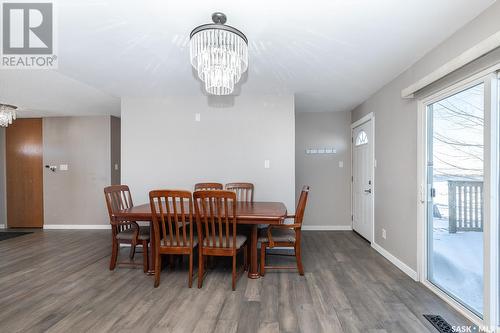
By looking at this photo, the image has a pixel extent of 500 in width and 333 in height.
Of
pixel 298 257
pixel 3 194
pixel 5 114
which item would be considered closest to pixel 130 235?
pixel 298 257

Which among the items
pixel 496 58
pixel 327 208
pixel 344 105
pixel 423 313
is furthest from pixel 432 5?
pixel 327 208

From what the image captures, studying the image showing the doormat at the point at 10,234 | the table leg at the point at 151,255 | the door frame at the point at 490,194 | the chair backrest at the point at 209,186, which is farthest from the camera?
the doormat at the point at 10,234

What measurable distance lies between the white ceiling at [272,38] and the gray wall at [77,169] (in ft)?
7.32

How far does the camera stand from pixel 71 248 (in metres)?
3.99

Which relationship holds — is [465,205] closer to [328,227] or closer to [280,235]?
[280,235]

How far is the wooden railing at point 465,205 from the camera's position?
2.05 m

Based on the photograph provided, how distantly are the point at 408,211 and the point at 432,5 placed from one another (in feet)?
6.65

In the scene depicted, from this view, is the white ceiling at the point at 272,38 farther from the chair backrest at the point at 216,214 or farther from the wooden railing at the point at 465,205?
the chair backrest at the point at 216,214

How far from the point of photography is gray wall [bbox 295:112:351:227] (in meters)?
5.12

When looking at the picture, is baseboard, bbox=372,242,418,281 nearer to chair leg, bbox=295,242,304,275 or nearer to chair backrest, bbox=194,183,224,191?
chair leg, bbox=295,242,304,275

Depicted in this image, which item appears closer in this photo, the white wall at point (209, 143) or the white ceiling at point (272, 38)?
the white ceiling at point (272, 38)

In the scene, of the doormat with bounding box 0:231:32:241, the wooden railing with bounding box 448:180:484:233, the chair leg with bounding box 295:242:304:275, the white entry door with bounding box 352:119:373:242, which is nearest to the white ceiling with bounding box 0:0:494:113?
the white entry door with bounding box 352:119:373:242

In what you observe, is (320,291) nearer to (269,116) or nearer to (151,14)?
(269,116)

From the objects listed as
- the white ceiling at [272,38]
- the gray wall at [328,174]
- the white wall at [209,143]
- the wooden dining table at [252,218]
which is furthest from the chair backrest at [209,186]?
the gray wall at [328,174]
